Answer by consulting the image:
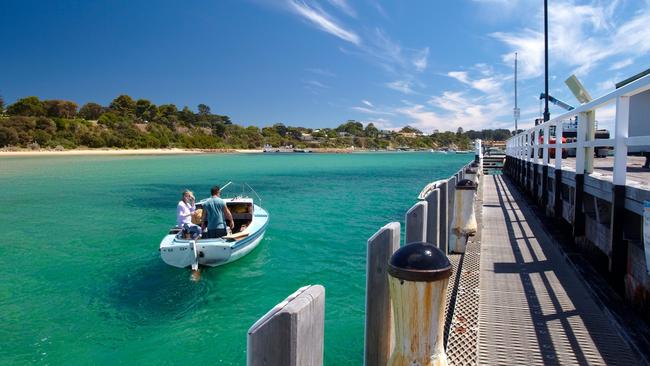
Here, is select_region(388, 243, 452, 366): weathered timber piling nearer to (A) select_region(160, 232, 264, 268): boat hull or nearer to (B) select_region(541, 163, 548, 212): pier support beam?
(A) select_region(160, 232, 264, 268): boat hull

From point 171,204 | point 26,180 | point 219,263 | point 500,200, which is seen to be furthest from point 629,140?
point 26,180

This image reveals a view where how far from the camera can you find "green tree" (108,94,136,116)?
171 metres

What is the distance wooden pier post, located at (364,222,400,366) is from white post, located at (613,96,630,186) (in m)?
3.32

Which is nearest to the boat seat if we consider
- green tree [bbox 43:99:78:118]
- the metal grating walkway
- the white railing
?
the metal grating walkway

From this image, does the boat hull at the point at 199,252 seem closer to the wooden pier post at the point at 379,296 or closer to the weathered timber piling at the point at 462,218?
the weathered timber piling at the point at 462,218

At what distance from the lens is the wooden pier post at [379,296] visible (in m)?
2.83

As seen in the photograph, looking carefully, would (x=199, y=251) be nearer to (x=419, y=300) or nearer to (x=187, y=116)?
(x=419, y=300)

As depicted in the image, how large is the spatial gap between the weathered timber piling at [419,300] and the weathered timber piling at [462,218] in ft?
13.5

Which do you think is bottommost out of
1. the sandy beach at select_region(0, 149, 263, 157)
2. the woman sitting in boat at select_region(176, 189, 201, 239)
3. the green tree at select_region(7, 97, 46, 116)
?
the woman sitting in boat at select_region(176, 189, 201, 239)

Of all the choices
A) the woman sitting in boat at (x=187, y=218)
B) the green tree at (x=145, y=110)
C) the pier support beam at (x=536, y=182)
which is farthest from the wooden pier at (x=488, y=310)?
the green tree at (x=145, y=110)

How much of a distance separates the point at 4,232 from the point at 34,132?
106 m

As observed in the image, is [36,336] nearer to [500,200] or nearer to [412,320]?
[412,320]

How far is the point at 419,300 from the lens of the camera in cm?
245

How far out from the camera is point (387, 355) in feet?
9.96
